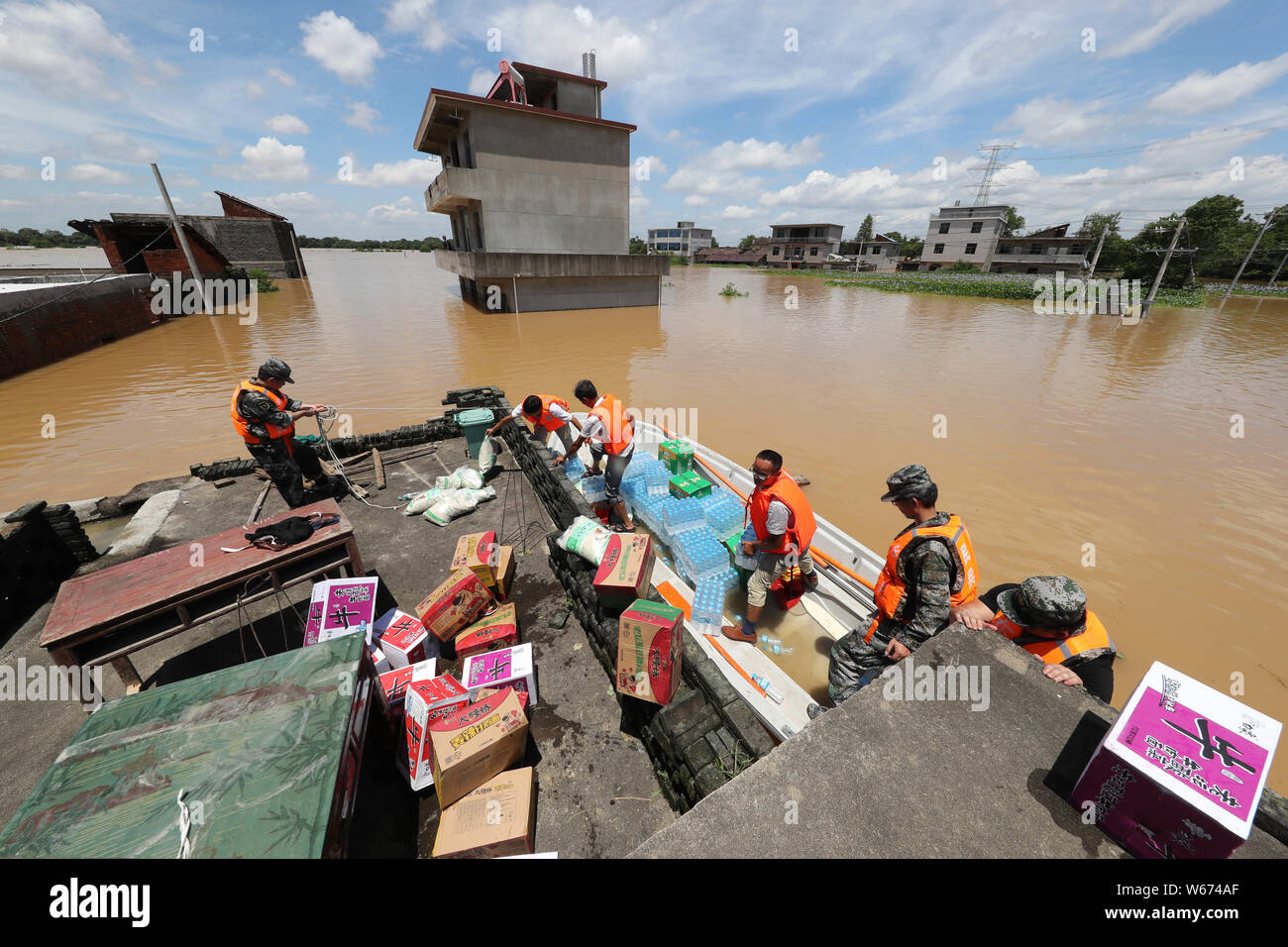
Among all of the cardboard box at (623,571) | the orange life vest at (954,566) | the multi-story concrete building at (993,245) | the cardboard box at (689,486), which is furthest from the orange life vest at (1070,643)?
the multi-story concrete building at (993,245)

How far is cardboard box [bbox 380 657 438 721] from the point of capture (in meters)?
3.27

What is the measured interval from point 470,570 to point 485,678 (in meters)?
1.08

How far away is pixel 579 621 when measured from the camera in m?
4.23

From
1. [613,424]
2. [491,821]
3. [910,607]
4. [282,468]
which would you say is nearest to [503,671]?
[491,821]

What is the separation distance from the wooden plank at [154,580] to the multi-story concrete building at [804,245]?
255ft

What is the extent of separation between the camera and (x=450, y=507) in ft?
18.9

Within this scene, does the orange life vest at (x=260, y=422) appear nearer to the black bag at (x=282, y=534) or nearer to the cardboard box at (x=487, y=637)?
the black bag at (x=282, y=534)

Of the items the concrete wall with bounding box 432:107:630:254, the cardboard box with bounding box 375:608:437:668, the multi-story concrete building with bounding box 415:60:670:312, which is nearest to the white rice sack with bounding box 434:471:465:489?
the cardboard box with bounding box 375:608:437:668

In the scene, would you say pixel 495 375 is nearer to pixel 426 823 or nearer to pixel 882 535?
pixel 882 535

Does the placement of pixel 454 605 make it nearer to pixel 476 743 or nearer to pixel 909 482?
pixel 476 743

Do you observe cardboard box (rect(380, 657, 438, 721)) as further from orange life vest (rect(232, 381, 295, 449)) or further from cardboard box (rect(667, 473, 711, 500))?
orange life vest (rect(232, 381, 295, 449))

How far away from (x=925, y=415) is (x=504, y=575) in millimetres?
10950
